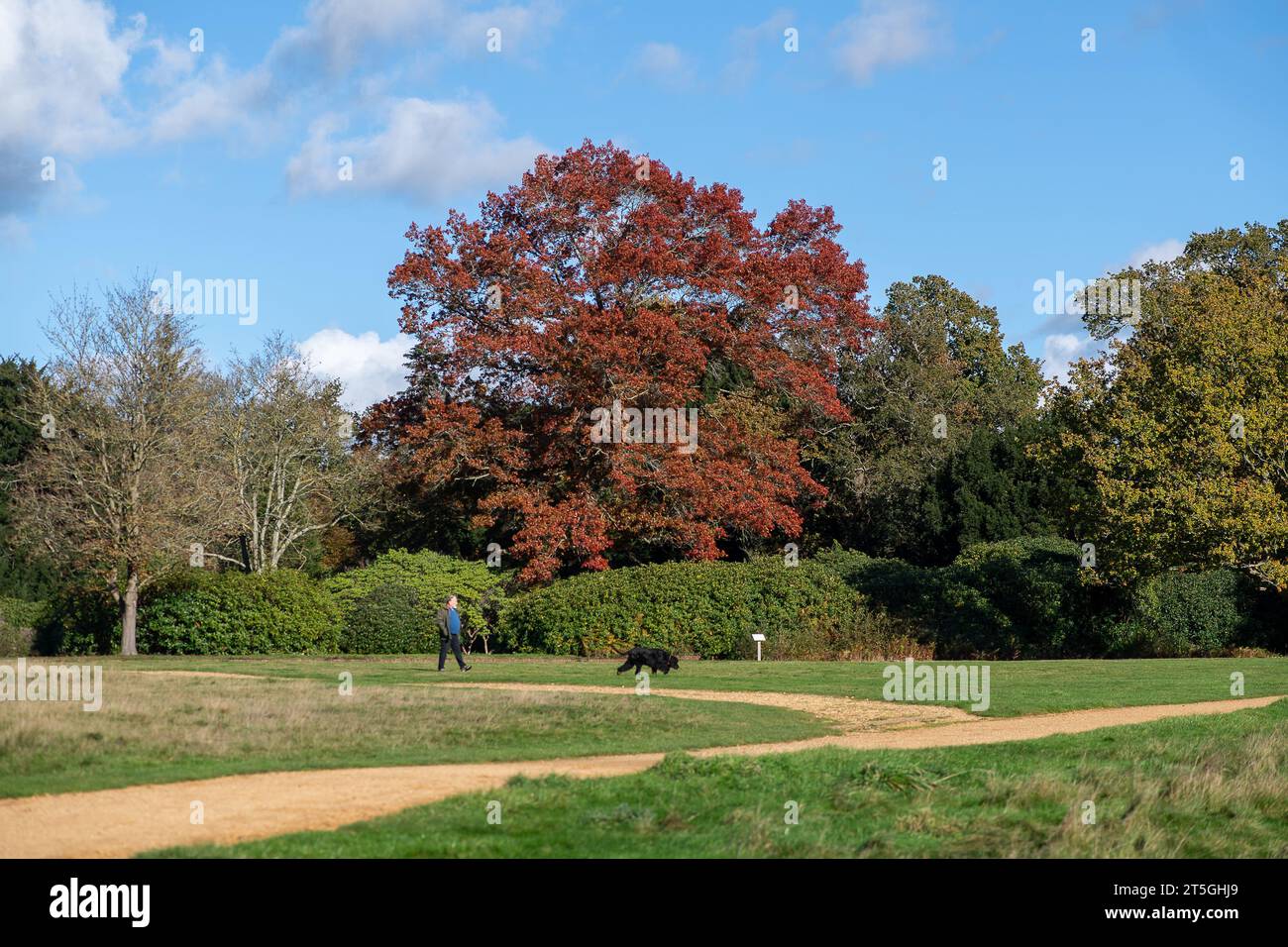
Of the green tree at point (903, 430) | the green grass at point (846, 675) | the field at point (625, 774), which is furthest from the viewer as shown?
the green tree at point (903, 430)

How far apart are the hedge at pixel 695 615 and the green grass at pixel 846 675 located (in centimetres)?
236

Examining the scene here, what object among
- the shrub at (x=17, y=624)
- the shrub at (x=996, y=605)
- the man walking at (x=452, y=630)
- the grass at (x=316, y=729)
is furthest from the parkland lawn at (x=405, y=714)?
the shrub at (x=17, y=624)

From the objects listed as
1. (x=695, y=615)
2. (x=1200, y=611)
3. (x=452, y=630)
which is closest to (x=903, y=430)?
(x=1200, y=611)

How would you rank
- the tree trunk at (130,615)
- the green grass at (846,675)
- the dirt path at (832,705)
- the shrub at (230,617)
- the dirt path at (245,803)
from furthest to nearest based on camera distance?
1. the shrub at (230,617)
2. the tree trunk at (130,615)
3. the green grass at (846,675)
4. the dirt path at (832,705)
5. the dirt path at (245,803)

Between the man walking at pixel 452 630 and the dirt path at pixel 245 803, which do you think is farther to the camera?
the man walking at pixel 452 630

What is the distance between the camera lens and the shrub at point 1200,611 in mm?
30688

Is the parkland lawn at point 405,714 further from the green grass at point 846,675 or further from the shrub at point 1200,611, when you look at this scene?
the shrub at point 1200,611

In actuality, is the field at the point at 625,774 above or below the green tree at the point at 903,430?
below

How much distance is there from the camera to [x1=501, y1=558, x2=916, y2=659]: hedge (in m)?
30.7

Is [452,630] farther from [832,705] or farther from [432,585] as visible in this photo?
[432,585]

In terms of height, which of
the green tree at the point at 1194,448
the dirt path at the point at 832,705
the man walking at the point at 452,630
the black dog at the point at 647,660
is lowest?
the dirt path at the point at 832,705

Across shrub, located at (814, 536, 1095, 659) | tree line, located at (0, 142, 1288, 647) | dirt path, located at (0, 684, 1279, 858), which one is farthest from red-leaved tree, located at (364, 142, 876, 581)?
dirt path, located at (0, 684, 1279, 858)

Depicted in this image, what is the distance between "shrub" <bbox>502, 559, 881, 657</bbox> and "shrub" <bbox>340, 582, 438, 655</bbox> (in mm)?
2179
